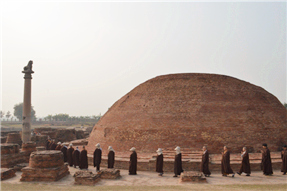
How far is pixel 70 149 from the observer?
12.5 metres

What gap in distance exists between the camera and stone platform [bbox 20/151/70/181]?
8993 millimetres

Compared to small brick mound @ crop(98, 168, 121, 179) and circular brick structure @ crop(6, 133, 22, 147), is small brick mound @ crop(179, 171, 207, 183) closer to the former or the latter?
small brick mound @ crop(98, 168, 121, 179)

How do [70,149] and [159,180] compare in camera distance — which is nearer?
[159,180]

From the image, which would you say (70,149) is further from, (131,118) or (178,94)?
(178,94)

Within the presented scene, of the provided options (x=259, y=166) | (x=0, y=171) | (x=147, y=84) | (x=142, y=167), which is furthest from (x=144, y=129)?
(x=0, y=171)

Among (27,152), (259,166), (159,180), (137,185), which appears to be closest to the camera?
(137,185)

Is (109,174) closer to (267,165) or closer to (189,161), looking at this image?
(189,161)

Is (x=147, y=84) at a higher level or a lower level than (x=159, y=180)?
higher

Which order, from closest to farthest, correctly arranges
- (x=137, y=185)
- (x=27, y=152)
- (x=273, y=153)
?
(x=137, y=185)
(x=273, y=153)
(x=27, y=152)

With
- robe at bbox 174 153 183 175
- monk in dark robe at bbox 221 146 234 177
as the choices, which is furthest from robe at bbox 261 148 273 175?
robe at bbox 174 153 183 175

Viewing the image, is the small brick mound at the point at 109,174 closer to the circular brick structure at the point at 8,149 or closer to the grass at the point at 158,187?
the grass at the point at 158,187

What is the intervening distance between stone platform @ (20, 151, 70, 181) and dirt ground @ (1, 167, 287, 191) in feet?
0.98

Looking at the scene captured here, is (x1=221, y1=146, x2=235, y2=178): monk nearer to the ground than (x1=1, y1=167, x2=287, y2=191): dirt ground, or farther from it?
farther from it

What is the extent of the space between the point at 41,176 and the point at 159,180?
4.23 metres
